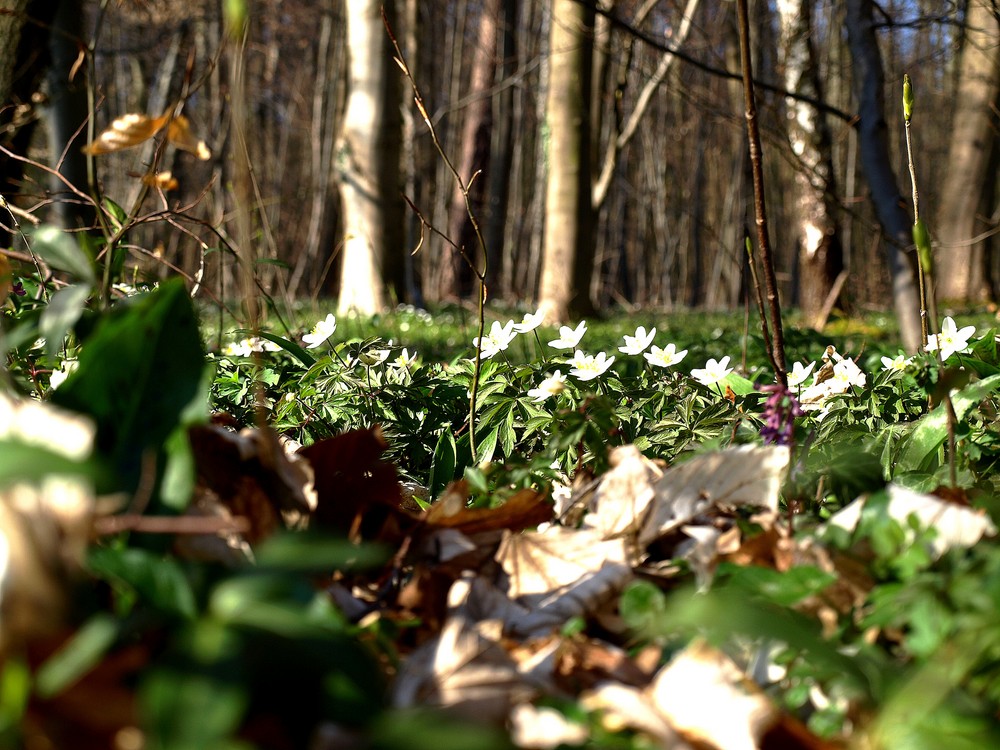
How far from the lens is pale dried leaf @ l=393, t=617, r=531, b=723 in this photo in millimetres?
691

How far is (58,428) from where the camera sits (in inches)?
26.8

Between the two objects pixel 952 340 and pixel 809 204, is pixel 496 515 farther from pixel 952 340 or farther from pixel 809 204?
pixel 809 204

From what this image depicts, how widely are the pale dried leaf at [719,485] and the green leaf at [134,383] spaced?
1.83ft

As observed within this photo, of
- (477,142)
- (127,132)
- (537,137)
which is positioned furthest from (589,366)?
(537,137)

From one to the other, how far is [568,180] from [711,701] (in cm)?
798

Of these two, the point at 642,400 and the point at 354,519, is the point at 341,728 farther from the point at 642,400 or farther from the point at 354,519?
the point at 642,400

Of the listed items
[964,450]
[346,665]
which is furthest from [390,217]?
[346,665]

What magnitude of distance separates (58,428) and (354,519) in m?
0.46

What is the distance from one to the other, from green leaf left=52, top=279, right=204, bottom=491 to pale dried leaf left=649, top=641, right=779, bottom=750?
0.49 meters

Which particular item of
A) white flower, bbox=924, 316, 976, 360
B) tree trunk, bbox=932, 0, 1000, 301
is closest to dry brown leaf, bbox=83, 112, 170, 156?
white flower, bbox=924, 316, 976, 360

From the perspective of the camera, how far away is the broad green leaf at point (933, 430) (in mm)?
1425

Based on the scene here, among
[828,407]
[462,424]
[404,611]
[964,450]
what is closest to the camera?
[404,611]

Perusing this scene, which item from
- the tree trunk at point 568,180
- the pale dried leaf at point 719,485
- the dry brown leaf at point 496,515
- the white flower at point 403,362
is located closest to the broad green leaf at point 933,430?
the pale dried leaf at point 719,485

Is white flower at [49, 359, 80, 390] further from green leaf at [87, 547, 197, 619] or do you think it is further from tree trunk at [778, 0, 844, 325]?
tree trunk at [778, 0, 844, 325]
